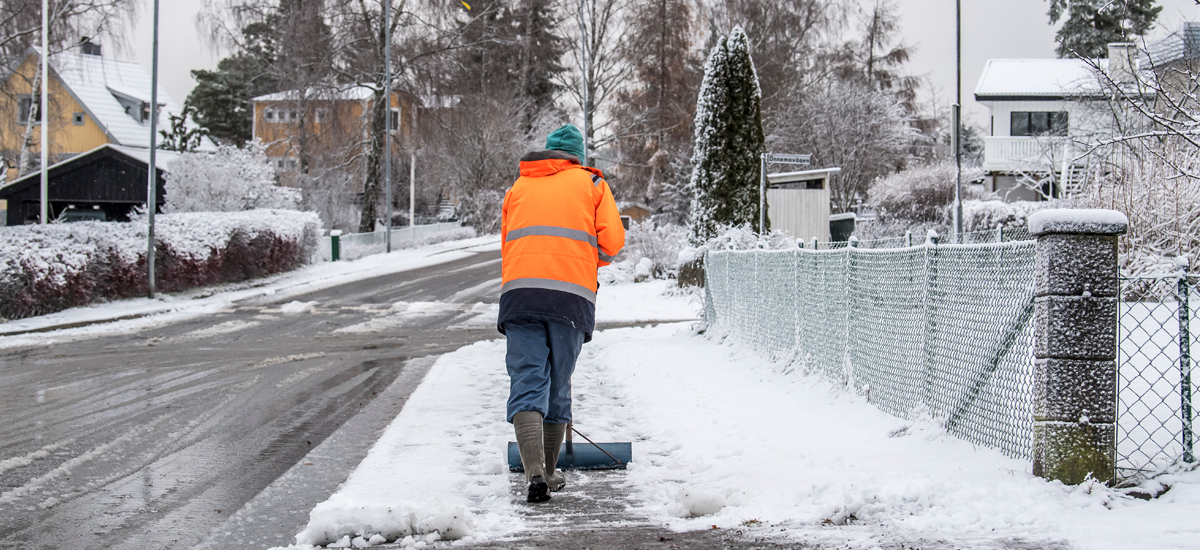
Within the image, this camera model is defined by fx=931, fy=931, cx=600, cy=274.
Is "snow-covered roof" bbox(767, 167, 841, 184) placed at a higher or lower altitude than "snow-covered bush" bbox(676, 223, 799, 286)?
higher

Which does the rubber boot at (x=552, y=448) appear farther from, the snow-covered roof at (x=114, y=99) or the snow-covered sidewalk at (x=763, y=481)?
the snow-covered roof at (x=114, y=99)

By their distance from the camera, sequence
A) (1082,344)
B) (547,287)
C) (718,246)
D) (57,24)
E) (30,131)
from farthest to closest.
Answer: (30,131), (57,24), (718,246), (547,287), (1082,344)

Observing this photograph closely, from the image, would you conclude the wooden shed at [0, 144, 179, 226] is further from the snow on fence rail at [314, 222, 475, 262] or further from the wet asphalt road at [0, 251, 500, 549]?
the wet asphalt road at [0, 251, 500, 549]

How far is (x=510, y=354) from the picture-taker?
4.62 meters

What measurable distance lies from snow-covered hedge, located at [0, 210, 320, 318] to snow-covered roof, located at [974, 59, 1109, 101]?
25.2 metres

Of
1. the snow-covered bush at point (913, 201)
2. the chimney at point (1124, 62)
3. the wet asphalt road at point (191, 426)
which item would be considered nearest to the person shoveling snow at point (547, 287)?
the wet asphalt road at point (191, 426)

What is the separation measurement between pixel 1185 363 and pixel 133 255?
17767 millimetres

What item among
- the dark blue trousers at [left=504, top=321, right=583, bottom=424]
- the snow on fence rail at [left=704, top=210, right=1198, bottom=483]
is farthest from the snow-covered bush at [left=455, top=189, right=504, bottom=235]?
the dark blue trousers at [left=504, top=321, right=583, bottom=424]

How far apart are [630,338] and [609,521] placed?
26.2ft

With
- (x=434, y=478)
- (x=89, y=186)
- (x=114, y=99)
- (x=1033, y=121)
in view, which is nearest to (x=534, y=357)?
(x=434, y=478)

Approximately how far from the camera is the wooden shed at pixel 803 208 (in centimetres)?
2345

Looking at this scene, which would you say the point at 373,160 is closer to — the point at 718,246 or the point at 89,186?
the point at 89,186

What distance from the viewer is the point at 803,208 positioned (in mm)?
23594

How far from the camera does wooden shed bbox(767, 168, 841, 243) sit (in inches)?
923
